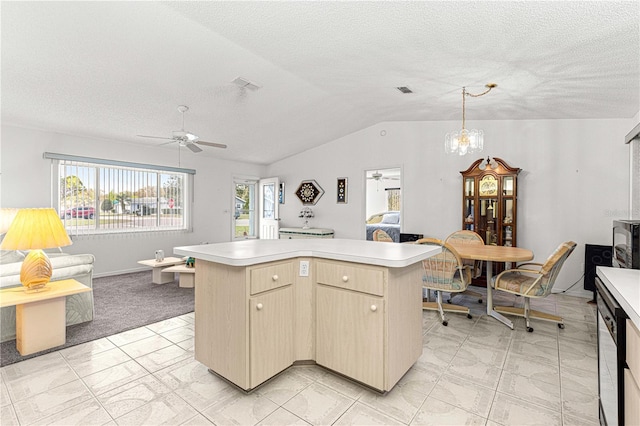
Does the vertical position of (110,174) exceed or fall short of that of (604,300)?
it exceeds it

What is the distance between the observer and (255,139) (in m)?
5.88

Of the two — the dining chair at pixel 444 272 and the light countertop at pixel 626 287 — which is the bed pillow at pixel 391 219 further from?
the light countertop at pixel 626 287

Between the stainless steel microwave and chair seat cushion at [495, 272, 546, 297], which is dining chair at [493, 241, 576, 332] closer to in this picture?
chair seat cushion at [495, 272, 546, 297]

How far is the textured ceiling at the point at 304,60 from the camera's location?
2.21 m

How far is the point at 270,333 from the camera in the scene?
1987 mm

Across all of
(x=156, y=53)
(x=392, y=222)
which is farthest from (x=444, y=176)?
(x=156, y=53)

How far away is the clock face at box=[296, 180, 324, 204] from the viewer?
22.6ft

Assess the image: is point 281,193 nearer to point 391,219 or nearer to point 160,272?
point 391,219

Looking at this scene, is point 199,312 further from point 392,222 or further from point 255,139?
point 392,222

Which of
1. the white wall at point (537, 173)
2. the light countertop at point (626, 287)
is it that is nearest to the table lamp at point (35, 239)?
the light countertop at point (626, 287)

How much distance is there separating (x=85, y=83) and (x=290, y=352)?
3.47m

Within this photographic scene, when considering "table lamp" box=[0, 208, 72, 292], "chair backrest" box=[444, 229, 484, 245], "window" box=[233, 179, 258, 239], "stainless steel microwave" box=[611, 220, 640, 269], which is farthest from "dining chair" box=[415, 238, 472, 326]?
"window" box=[233, 179, 258, 239]

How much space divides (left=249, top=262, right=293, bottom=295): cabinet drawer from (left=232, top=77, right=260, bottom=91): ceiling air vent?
247cm

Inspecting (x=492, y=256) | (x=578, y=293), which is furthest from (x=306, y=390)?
(x=578, y=293)
